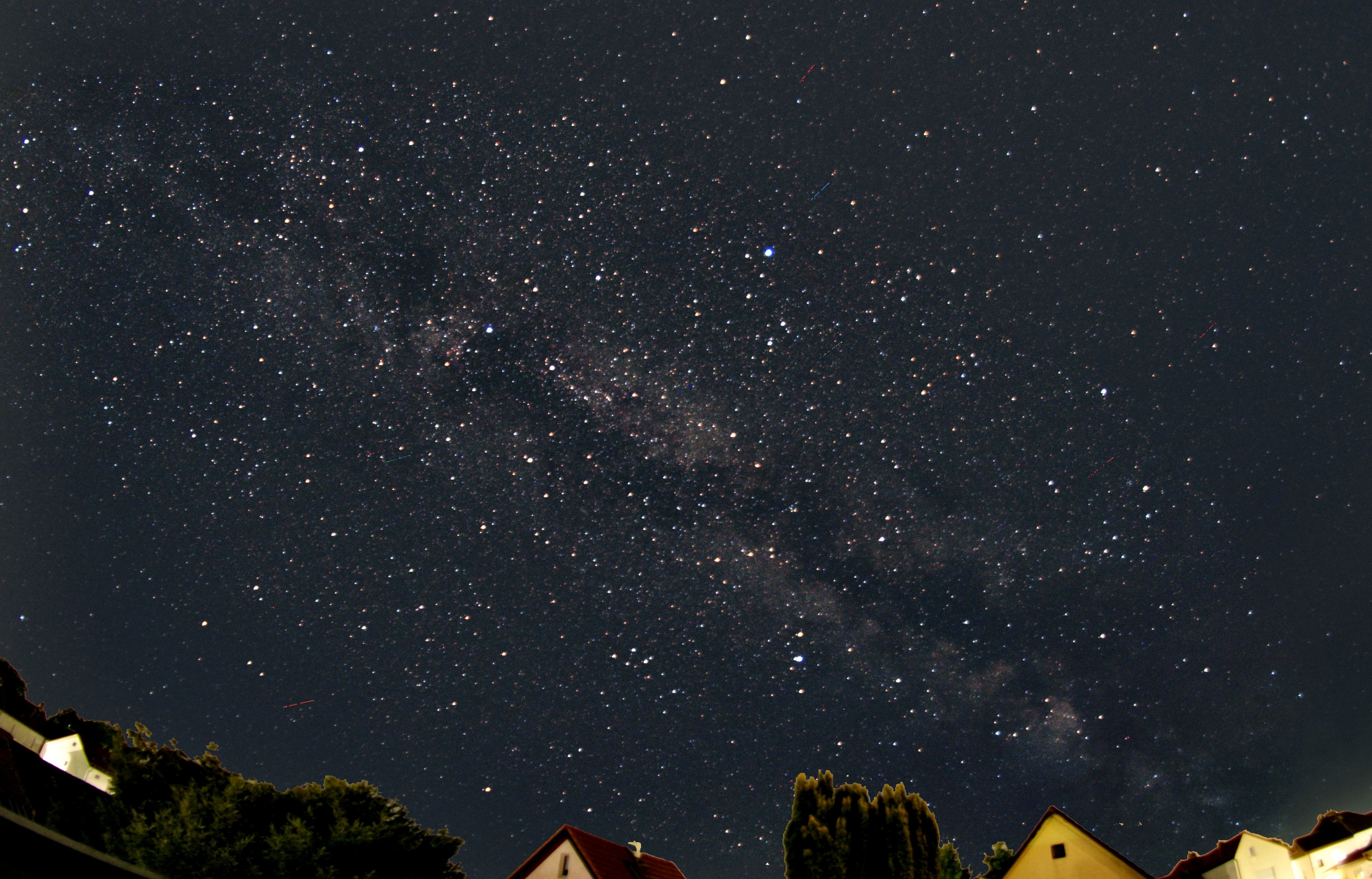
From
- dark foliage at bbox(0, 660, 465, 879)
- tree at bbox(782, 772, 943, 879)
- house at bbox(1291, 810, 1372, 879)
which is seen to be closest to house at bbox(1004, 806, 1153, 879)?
tree at bbox(782, 772, 943, 879)

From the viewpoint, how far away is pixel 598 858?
25.3m

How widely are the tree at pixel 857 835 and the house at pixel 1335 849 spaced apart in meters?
17.7

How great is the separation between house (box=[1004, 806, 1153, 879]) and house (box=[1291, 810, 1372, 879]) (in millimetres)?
10715

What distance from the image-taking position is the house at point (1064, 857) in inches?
961

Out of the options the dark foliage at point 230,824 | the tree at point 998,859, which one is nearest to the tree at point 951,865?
the tree at point 998,859

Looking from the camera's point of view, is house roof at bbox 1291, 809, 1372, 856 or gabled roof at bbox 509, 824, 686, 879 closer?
gabled roof at bbox 509, 824, 686, 879

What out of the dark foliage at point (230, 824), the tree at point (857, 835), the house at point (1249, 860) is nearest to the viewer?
the tree at point (857, 835)

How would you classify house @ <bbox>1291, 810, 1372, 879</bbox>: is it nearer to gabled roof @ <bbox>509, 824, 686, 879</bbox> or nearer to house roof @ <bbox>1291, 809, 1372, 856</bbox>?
house roof @ <bbox>1291, 809, 1372, 856</bbox>

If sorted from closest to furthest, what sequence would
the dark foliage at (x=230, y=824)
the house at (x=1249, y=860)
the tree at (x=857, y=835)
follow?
the tree at (x=857, y=835) → the dark foliage at (x=230, y=824) → the house at (x=1249, y=860)

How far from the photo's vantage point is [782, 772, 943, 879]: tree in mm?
21875

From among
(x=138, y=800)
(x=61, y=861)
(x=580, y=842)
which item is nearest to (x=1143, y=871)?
(x=580, y=842)

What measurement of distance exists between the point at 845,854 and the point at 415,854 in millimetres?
15211

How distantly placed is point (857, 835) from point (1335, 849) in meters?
22.2

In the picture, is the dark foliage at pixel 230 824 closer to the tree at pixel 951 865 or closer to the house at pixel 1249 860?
the tree at pixel 951 865
